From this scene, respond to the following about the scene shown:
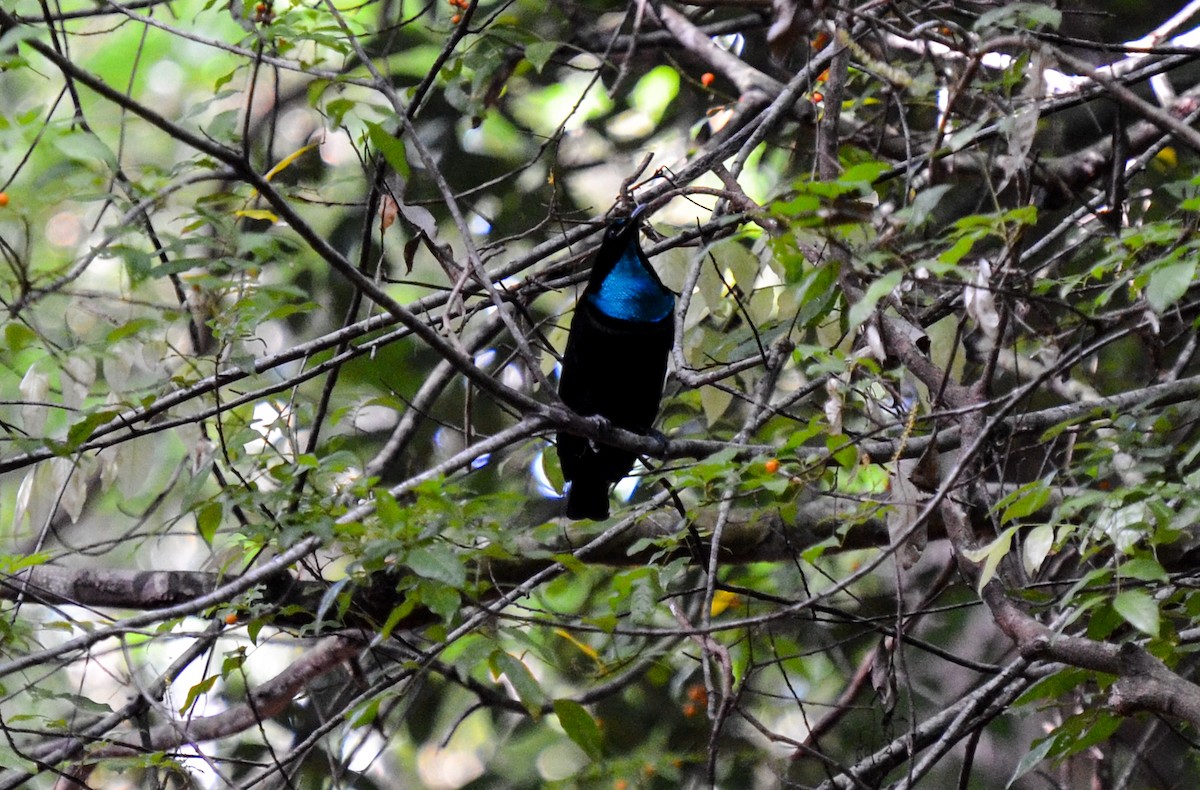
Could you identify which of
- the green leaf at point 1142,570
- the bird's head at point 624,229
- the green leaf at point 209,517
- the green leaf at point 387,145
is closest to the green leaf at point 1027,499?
the green leaf at point 1142,570

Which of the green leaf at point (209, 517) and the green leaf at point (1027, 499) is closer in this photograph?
the green leaf at point (1027, 499)

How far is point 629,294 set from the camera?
11.8ft

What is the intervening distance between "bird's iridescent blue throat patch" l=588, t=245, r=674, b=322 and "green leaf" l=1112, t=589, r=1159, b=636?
6.51 ft

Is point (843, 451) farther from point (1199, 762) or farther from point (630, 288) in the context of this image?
point (1199, 762)

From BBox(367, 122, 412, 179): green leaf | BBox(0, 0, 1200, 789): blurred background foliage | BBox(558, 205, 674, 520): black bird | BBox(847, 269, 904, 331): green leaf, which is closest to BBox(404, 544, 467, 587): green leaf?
BBox(0, 0, 1200, 789): blurred background foliage

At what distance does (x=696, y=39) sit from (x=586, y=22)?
0.71 meters

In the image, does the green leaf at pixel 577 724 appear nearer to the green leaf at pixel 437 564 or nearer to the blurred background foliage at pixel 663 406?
the blurred background foliage at pixel 663 406

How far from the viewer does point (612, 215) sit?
3.29 m

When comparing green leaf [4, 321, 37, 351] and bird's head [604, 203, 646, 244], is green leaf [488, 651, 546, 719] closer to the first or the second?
green leaf [4, 321, 37, 351]

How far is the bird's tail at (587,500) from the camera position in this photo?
12.1 feet

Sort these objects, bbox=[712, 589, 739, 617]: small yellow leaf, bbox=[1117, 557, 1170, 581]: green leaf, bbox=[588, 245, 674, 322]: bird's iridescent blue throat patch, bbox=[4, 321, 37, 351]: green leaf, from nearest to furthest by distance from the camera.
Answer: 1. bbox=[1117, 557, 1170, 581]: green leaf
2. bbox=[4, 321, 37, 351]: green leaf
3. bbox=[588, 245, 674, 322]: bird's iridescent blue throat patch
4. bbox=[712, 589, 739, 617]: small yellow leaf

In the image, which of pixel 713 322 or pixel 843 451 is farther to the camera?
pixel 713 322

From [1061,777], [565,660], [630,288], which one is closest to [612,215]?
[630,288]

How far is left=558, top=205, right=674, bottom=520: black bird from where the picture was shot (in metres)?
3.61
